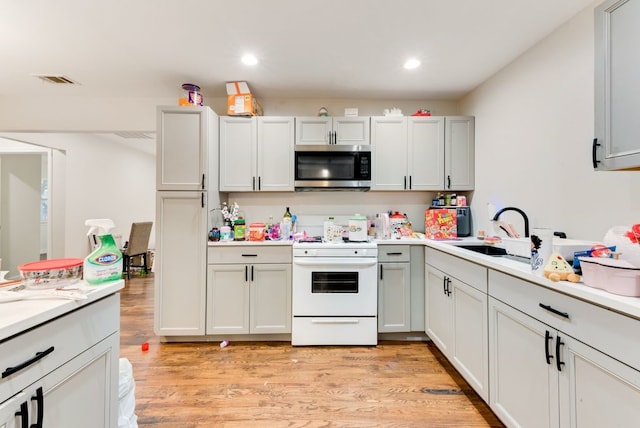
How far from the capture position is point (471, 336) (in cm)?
179

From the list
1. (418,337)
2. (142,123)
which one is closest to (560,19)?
(418,337)

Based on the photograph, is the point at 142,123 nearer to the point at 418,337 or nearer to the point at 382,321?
the point at 382,321

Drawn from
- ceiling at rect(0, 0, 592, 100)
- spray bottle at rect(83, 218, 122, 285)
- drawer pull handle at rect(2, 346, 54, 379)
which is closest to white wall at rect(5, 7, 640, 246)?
ceiling at rect(0, 0, 592, 100)

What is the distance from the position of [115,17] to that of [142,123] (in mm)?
1510

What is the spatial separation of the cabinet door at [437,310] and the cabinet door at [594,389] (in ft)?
3.30

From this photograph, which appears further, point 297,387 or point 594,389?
point 297,387

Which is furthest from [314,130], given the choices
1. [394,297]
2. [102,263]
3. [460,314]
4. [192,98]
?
[102,263]

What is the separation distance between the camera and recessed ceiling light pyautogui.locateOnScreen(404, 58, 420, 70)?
2.32 metres

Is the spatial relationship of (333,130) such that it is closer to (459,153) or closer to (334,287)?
(459,153)

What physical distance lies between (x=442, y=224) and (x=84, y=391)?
2816 millimetres

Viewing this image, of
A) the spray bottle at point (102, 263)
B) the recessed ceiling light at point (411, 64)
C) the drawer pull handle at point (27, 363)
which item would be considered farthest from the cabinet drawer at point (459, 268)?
the drawer pull handle at point (27, 363)

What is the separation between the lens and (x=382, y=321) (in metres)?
2.61

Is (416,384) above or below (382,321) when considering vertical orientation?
below

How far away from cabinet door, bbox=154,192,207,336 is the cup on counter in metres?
2.42
